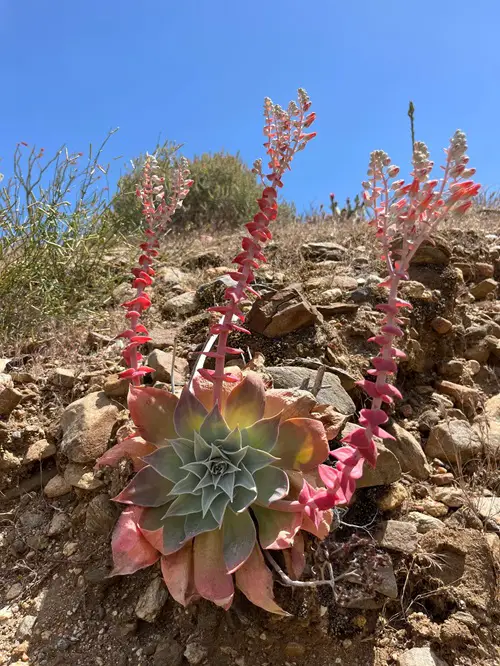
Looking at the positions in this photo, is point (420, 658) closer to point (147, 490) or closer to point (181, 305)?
point (147, 490)

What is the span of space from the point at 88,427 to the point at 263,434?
0.87 m

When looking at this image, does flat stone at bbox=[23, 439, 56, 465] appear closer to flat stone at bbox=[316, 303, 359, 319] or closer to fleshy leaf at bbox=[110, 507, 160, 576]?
fleshy leaf at bbox=[110, 507, 160, 576]

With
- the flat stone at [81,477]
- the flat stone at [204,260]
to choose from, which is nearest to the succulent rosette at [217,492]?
the flat stone at [81,477]

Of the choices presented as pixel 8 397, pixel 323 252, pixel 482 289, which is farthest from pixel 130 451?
pixel 482 289

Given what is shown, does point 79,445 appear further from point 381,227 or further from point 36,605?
point 381,227

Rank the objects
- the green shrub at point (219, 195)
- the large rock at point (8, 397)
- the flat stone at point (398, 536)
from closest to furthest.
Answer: the flat stone at point (398, 536) → the large rock at point (8, 397) → the green shrub at point (219, 195)

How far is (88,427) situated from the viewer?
2160mm

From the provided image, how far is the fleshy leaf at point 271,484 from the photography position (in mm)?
1581

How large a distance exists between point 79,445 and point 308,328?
1.32 m

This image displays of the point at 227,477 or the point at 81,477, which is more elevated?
the point at 227,477

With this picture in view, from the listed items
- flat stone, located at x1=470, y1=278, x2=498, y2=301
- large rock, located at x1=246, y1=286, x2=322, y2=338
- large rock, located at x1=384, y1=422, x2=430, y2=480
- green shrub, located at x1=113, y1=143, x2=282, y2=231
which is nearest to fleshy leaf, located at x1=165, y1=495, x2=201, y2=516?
large rock, located at x1=384, y1=422, x2=430, y2=480

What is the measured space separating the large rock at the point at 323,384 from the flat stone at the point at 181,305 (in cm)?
115

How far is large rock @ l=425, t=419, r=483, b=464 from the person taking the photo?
8.16 ft

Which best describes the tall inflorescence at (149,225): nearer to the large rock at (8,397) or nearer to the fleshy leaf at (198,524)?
the fleshy leaf at (198,524)
